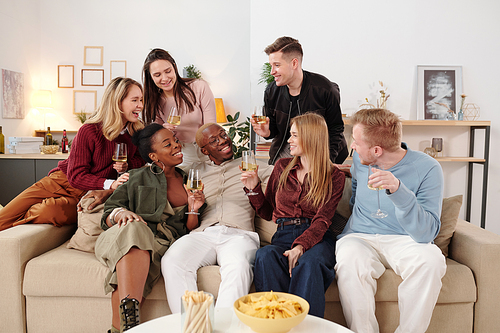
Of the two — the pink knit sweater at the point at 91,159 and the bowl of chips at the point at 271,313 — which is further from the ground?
the pink knit sweater at the point at 91,159

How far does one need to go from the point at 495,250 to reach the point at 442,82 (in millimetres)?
2891

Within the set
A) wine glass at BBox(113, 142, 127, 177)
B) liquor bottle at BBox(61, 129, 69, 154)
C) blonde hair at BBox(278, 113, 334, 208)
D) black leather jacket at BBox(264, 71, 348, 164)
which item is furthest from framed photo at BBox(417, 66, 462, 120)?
liquor bottle at BBox(61, 129, 69, 154)

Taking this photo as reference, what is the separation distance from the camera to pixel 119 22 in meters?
5.20

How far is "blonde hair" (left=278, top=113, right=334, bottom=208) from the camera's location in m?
2.04

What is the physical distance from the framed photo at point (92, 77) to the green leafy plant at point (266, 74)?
90.5 inches

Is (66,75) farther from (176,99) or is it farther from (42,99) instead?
(176,99)

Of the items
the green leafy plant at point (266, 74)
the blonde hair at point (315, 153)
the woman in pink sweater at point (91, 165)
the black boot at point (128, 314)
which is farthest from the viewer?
the green leafy plant at point (266, 74)

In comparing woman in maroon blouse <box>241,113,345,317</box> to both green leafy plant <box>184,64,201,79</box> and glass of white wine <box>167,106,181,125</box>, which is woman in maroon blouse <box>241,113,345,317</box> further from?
green leafy plant <box>184,64,201,79</box>

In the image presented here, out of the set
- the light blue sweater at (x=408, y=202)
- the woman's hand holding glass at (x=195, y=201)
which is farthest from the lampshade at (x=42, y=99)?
the light blue sweater at (x=408, y=202)

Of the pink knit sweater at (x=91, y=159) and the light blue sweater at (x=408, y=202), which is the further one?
the pink knit sweater at (x=91, y=159)

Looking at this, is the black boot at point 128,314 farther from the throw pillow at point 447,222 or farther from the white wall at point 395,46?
the white wall at point 395,46

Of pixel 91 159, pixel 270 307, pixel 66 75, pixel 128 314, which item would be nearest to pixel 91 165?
pixel 91 159

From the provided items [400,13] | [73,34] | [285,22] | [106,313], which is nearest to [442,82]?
[400,13]

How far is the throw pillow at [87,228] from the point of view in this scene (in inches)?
84.4
